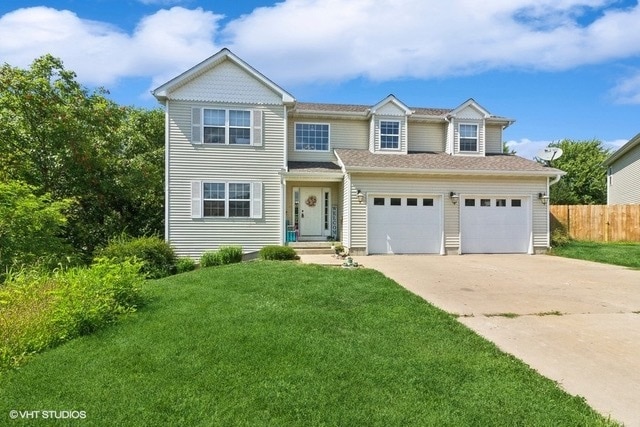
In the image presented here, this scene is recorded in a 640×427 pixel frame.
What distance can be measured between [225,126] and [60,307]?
10.4 metres

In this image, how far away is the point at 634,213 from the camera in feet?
60.5

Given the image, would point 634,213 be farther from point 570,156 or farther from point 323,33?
point 570,156

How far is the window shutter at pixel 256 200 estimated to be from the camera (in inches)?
568

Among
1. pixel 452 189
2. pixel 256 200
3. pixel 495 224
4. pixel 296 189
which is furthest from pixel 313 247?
pixel 495 224

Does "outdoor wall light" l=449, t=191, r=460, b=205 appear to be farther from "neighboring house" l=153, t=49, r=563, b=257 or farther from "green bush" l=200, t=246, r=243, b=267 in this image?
"green bush" l=200, t=246, r=243, b=267

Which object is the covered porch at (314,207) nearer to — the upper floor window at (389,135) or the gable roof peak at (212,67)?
the upper floor window at (389,135)

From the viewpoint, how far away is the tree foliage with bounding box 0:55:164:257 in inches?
550

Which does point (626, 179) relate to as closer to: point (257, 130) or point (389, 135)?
point (389, 135)

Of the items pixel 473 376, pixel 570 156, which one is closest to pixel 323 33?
pixel 473 376

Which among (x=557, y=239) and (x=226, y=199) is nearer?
(x=226, y=199)

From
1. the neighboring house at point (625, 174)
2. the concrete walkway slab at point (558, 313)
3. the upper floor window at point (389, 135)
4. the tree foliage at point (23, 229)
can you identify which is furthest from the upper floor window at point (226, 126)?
the neighboring house at point (625, 174)

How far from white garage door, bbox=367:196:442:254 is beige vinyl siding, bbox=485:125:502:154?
5.33 metres

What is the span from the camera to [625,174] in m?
23.6

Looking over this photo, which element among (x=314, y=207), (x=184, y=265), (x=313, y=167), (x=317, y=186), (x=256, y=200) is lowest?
(x=184, y=265)
